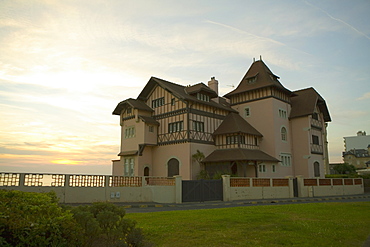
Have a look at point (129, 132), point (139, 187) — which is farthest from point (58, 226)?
point (129, 132)

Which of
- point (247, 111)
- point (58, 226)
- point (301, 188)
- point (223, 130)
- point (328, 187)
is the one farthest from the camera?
point (247, 111)

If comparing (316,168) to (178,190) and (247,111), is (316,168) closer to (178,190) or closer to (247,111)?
(247,111)

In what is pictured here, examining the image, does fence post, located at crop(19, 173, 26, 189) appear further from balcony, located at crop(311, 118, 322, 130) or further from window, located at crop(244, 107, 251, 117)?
balcony, located at crop(311, 118, 322, 130)

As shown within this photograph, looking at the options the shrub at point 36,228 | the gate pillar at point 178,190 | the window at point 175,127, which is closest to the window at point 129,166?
the window at point 175,127

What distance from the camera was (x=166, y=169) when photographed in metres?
33.3

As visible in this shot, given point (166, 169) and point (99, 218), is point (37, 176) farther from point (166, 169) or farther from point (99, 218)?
point (166, 169)

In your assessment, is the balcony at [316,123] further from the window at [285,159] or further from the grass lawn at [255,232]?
the grass lawn at [255,232]

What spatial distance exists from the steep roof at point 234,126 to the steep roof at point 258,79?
3.59m

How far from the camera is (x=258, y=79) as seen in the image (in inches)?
1453

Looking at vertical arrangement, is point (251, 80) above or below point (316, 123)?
above

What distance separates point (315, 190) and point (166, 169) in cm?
1439

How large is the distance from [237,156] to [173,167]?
6.70m

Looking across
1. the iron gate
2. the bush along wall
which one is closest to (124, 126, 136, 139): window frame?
the iron gate

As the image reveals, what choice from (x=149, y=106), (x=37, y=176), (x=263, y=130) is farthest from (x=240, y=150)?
(x=37, y=176)
